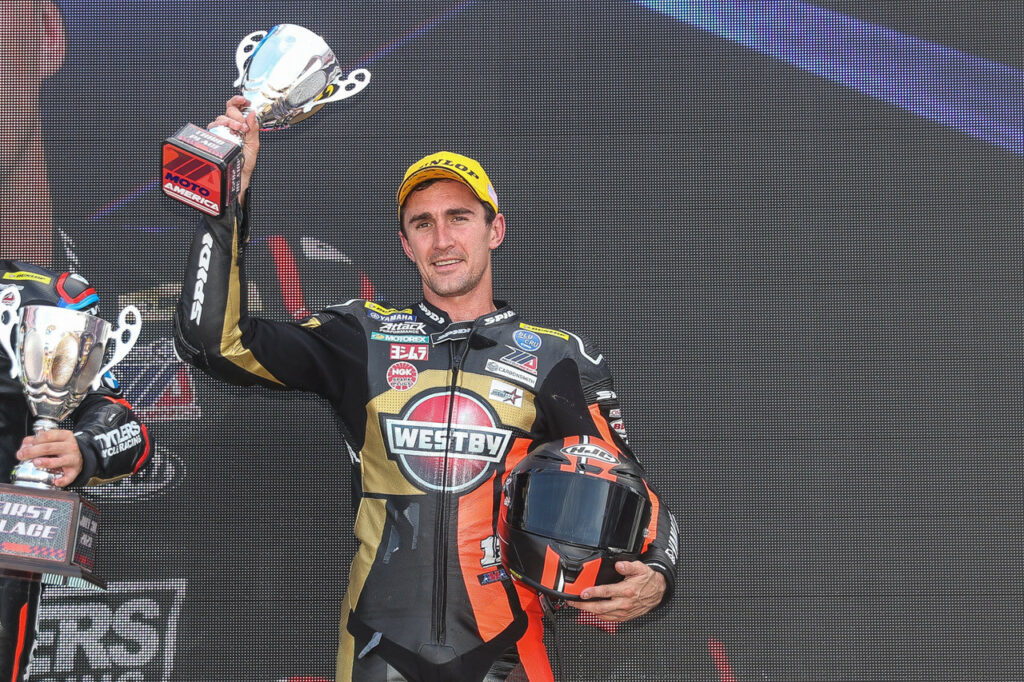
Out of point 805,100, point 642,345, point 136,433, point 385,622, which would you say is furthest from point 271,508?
point 805,100

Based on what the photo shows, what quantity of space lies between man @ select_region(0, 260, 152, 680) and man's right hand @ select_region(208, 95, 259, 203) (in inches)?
23.5

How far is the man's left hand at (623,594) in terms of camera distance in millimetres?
1889

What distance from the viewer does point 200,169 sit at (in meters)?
1.89

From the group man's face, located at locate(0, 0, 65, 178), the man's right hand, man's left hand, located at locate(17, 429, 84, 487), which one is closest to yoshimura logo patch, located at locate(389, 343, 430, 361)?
the man's right hand

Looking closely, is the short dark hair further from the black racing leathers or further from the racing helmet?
the racing helmet

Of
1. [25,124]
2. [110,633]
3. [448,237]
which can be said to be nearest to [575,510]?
[448,237]

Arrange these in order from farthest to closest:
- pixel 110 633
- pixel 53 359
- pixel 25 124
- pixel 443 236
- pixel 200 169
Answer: pixel 25 124 < pixel 110 633 < pixel 443 236 < pixel 53 359 < pixel 200 169

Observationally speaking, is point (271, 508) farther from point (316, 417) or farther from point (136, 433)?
point (136, 433)

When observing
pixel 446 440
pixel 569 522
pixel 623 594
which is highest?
pixel 446 440

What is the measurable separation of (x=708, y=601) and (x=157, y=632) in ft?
4.95

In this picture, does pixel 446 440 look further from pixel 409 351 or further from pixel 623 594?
pixel 623 594

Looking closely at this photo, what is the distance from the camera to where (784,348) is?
2842 millimetres

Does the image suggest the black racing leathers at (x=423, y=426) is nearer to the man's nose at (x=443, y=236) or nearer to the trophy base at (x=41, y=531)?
the man's nose at (x=443, y=236)

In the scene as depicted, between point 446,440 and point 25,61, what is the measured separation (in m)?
1.87
